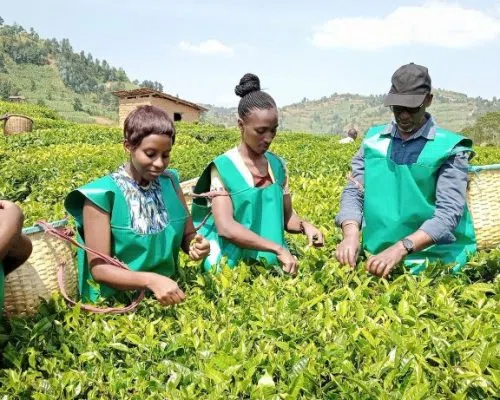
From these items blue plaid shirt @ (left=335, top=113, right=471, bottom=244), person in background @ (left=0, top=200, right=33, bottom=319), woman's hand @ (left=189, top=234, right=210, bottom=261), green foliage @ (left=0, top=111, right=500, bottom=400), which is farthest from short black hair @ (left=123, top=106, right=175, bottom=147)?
blue plaid shirt @ (left=335, top=113, right=471, bottom=244)

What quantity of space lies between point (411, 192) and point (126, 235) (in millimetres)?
1491

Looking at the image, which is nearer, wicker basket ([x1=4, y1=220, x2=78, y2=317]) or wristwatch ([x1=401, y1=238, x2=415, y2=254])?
wicker basket ([x1=4, y1=220, x2=78, y2=317])

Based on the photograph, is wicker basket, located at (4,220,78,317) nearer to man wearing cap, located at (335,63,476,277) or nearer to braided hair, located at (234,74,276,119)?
braided hair, located at (234,74,276,119)

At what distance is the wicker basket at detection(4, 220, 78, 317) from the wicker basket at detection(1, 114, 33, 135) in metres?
18.8

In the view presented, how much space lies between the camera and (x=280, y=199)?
3293mm

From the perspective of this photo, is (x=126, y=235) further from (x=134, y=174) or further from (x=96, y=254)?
(x=134, y=174)

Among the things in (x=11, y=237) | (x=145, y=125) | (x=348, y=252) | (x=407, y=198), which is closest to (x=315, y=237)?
(x=348, y=252)

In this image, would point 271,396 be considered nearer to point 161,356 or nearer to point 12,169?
point 161,356

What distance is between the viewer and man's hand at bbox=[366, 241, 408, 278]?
2678 mm

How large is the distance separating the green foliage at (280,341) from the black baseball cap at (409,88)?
2.91ft

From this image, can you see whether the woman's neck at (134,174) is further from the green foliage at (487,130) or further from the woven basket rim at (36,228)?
the green foliage at (487,130)

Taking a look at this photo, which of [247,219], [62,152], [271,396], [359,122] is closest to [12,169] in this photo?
[62,152]

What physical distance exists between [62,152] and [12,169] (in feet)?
9.53

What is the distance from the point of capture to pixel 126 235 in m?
2.65
